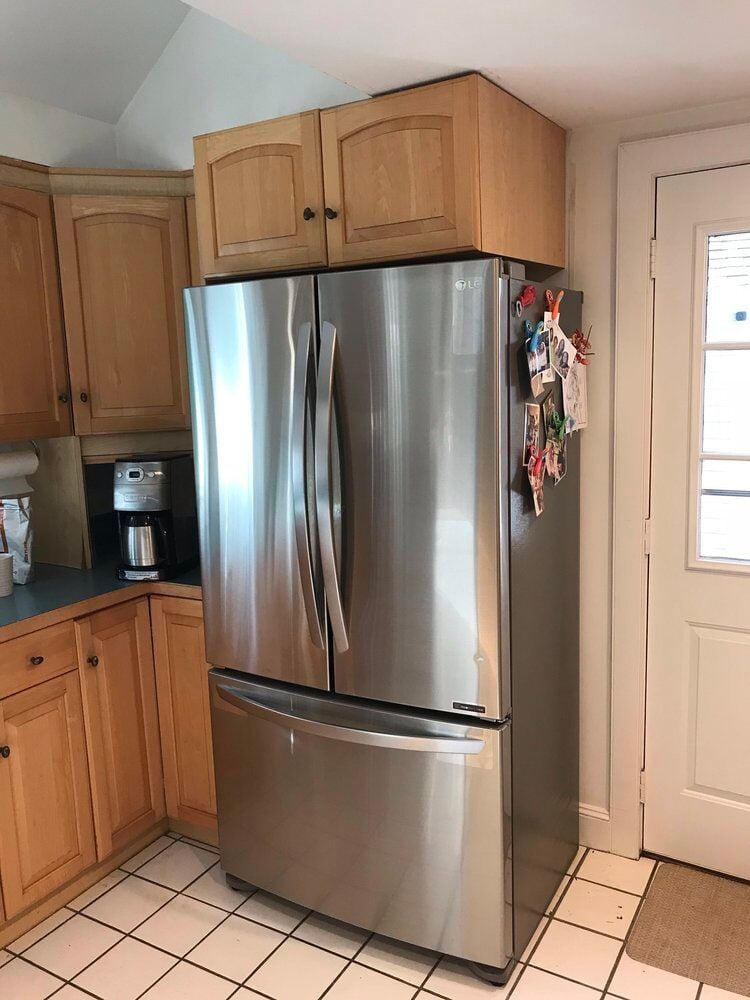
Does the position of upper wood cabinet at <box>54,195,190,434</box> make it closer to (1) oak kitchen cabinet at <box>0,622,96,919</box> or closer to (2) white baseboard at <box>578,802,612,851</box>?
(1) oak kitchen cabinet at <box>0,622,96,919</box>

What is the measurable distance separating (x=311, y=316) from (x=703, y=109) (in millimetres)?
1154

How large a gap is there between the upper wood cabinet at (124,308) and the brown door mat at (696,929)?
2.03 m

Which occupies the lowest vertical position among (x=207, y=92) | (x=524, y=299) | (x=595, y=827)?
(x=595, y=827)

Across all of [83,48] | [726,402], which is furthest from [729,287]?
[83,48]

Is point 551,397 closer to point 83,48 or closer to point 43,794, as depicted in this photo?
point 43,794

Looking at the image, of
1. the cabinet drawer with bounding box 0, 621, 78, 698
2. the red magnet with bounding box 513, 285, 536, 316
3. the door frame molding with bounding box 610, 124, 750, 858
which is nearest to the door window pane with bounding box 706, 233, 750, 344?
the door frame molding with bounding box 610, 124, 750, 858

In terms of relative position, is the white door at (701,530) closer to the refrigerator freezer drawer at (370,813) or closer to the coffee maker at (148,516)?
the refrigerator freezer drawer at (370,813)

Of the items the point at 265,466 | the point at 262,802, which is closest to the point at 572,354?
the point at 265,466

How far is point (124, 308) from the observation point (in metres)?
2.69

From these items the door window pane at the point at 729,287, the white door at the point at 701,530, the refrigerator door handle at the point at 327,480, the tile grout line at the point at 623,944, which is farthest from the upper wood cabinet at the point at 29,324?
the tile grout line at the point at 623,944

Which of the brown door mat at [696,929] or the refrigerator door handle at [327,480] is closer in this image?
the refrigerator door handle at [327,480]

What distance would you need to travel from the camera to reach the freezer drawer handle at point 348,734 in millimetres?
1991

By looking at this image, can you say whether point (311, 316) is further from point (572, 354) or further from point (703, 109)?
point (703, 109)

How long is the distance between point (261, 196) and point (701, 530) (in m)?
1.48
